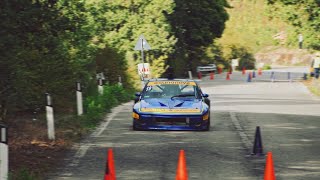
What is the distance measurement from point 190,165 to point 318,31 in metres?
29.9

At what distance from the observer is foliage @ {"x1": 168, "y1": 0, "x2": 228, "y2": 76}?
161ft

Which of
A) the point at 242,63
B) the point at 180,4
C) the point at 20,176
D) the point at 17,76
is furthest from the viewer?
the point at 242,63

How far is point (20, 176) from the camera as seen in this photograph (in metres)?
8.52

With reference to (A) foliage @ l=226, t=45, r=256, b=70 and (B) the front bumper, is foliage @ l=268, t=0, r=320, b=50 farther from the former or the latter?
(A) foliage @ l=226, t=45, r=256, b=70

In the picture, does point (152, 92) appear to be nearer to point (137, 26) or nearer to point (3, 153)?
point (3, 153)

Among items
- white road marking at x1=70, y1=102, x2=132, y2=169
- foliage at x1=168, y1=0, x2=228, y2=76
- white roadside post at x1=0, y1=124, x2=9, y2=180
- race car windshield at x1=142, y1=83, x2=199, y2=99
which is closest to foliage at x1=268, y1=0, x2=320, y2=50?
foliage at x1=168, y1=0, x2=228, y2=76

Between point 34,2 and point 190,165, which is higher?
point 34,2

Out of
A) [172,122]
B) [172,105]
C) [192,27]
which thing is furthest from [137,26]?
[172,122]

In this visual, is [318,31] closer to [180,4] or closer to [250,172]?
[180,4]

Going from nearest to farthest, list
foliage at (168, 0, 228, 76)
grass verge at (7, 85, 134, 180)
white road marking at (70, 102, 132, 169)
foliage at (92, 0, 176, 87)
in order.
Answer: grass verge at (7, 85, 134, 180) < white road marking at (70, 102, 132, 169) < foliage at (92, 0, 176, 87) < foliage at (168, 0, 228, 76)

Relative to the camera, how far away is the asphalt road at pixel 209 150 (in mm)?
9570

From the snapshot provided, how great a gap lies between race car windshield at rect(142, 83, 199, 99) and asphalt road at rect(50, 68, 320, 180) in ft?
3.49

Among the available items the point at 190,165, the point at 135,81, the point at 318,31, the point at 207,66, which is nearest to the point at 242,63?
the point at 207,66

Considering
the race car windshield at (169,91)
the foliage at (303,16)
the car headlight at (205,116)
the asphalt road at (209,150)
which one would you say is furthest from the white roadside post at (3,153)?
the foliage at (303,16)
